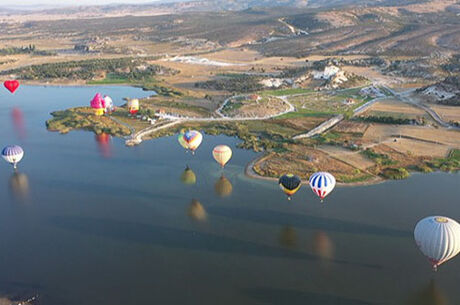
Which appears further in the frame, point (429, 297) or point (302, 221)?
point (302, 221)

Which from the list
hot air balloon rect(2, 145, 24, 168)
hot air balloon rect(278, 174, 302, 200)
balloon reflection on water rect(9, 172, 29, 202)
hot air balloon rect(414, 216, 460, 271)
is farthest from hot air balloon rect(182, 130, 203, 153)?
hot air balloon rect(414, 216, 460, 271)

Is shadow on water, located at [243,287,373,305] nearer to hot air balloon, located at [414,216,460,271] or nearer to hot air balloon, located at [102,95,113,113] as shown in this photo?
hot air balloon, located at [414,216,460,271]

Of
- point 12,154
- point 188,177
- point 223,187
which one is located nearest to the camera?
point 223,187

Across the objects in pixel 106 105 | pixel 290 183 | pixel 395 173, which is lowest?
pixel 290 183

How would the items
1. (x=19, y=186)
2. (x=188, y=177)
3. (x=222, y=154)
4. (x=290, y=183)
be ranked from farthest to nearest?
1. (x=188, y=177)
2. (x=222, y=154)
3. (x=19, y=186)
4. (x=290, y=183)

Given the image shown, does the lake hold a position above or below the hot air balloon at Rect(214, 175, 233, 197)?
below

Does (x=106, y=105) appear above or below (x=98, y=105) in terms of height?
above

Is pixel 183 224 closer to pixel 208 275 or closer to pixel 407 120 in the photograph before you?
pixel 208 275

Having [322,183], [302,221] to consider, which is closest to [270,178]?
[322,183]

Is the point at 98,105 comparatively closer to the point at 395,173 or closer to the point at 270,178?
the point at 270,178
